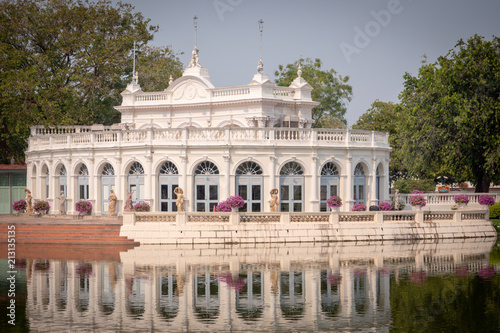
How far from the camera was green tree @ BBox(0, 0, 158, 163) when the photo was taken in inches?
2301

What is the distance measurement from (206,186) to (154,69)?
3059cm

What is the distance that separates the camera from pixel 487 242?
134 ft

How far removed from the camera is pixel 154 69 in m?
72.4

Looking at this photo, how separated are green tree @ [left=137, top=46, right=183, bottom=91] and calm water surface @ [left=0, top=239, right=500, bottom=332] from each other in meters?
34.5

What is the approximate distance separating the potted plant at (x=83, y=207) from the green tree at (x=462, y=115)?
24.2 m

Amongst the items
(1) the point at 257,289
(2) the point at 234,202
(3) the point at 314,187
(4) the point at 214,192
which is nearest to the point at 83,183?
(4) the point at 214,192

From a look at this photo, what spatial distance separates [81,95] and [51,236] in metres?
28.4

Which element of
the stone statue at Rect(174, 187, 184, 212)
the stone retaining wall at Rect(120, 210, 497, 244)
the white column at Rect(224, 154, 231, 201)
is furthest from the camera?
the white column at Rect(224, 154, 231, 201)

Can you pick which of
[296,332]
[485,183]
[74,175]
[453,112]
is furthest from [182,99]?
[296,332]

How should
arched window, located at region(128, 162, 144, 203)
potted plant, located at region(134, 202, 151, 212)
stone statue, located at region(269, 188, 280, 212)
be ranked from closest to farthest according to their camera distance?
stone statue, located at region(269, 188, 280, 212), potted plant, located at region(134, 202, 151, 212), arched window, located at region(128, 162, 144, 203)

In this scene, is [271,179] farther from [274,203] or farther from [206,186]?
[206,186]

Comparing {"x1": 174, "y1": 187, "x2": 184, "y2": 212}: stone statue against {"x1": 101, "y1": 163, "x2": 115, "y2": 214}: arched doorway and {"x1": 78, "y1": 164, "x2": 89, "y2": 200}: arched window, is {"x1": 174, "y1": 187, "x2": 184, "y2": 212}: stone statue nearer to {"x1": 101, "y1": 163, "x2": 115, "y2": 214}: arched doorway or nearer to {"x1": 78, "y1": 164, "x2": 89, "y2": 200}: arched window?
{"x1": 101, "y1": 163, "x2": 115, "y2": 214}: arched doorway

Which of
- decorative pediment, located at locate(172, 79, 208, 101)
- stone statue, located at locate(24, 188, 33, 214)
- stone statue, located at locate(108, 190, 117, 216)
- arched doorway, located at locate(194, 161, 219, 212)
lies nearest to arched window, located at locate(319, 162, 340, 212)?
arched doorway, located at locate(194, 161, 219, 212)

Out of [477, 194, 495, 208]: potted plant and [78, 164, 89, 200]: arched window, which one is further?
[78, 164, 89, 200]: arched window
